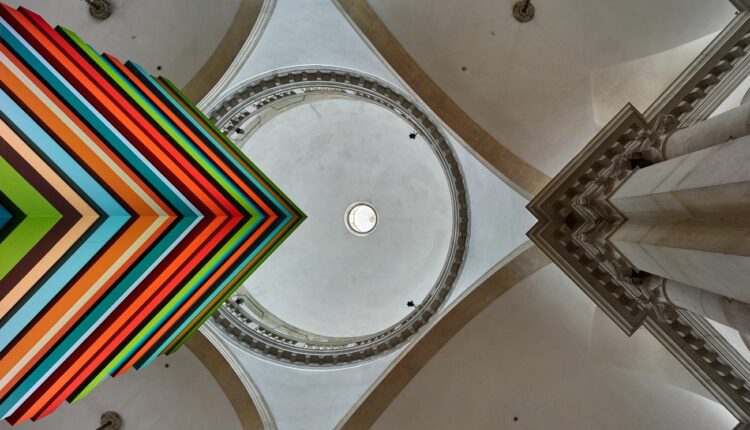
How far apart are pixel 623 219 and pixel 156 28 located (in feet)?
29.4

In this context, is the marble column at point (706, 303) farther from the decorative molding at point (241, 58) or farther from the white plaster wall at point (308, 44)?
the decorative molding at point (241, 58)

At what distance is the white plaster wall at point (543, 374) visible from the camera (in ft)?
27.0

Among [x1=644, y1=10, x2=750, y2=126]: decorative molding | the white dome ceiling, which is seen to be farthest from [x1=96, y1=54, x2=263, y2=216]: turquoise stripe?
the white dome ceiling

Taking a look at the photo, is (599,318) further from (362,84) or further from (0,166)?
(0,166)

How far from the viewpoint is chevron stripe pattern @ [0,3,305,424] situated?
2.78 meters

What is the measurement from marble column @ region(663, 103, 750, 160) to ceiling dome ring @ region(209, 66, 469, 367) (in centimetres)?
468

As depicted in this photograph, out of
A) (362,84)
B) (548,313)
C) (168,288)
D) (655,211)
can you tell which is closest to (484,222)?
(548,313)

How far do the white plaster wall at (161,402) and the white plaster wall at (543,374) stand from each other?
3830 mm

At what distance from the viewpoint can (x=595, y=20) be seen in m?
7.45

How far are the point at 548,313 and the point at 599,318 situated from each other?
0.99 metres

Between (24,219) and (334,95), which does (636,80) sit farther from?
(24,219)

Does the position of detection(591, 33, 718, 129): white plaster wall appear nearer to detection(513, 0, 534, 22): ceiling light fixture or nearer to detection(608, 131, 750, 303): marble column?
detection(513, 0, 534, 22): ceiling light fixture

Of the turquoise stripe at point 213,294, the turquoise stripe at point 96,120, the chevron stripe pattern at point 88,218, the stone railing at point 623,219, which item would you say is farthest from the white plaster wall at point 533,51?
the turquoise stripe at point 96,120

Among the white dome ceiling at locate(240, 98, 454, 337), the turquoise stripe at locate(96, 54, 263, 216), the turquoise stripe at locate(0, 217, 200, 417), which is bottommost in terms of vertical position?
the turquoise stripe at locate(0, 217, 200, 417)
